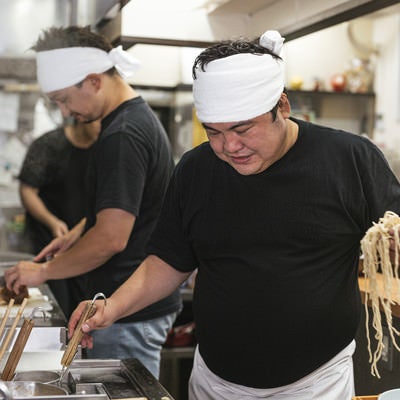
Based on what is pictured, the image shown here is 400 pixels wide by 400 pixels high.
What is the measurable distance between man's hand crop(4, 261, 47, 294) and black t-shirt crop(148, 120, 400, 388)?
2.68 ft

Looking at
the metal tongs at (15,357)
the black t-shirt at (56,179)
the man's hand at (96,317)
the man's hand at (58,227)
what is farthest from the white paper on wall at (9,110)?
the metal tongs at (15,357)

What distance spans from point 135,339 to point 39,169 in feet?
7.23

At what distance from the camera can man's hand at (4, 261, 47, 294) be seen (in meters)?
2.59

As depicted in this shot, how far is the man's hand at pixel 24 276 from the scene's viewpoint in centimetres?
259

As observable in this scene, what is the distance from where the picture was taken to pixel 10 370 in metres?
1.82

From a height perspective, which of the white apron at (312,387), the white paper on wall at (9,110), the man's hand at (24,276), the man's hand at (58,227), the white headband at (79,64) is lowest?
the man's hand at (58,227)

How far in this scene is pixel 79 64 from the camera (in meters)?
2.72

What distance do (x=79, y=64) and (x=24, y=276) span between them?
2.52ft

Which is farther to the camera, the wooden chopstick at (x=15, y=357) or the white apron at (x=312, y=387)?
the white apron at (x=312, y=387)

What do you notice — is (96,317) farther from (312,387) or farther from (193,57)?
(193,57)

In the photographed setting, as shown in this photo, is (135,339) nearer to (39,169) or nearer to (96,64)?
(96,64)

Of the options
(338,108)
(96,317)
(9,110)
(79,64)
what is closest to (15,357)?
(96,317)

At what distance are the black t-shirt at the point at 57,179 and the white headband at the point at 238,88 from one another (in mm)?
2646

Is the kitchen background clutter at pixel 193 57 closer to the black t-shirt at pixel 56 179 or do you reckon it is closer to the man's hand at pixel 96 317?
the black t-shirt at pixel 56 179
